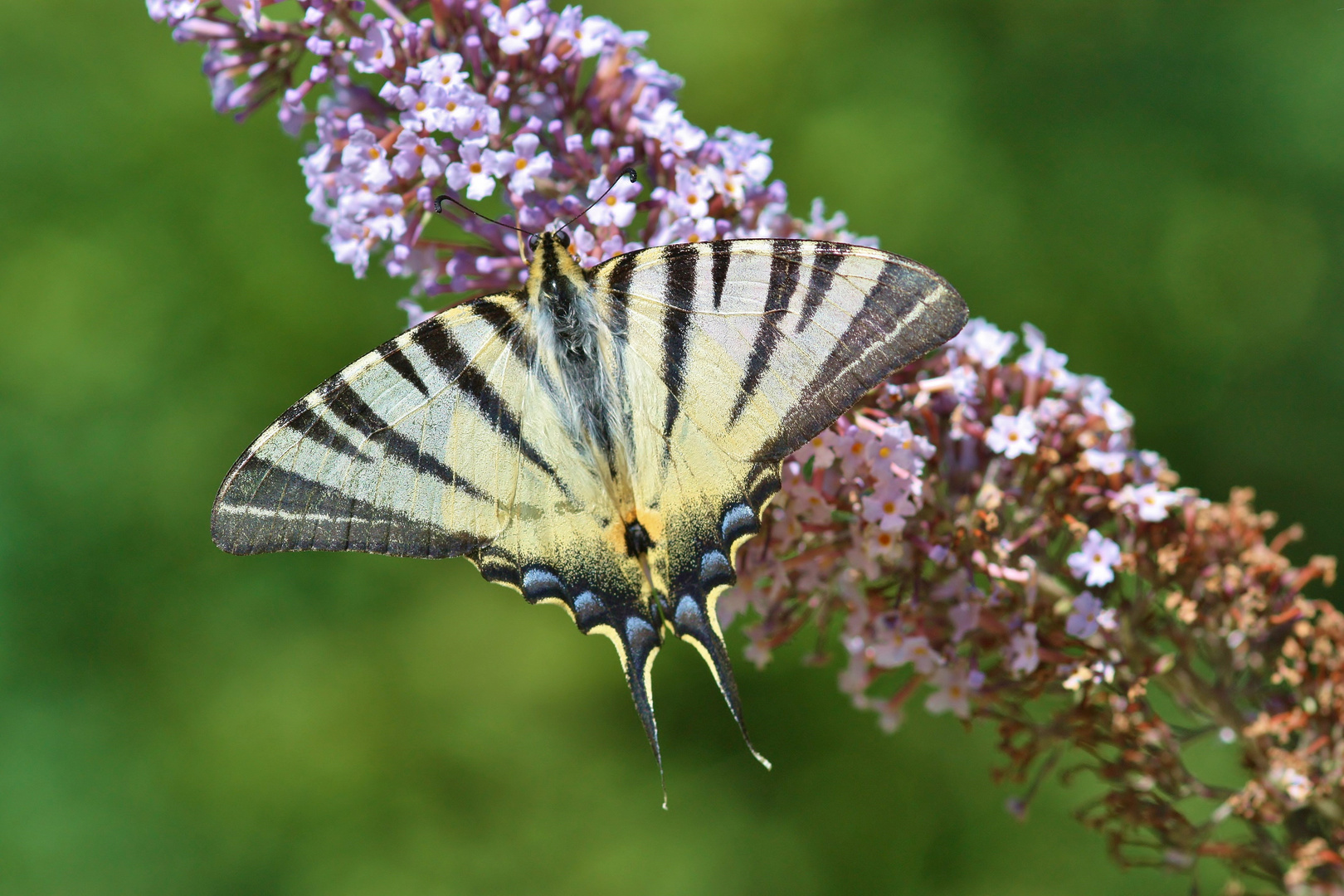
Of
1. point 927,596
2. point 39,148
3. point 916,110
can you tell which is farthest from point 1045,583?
point 39,148

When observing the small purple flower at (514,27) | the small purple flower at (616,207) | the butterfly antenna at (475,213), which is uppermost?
the small purple flower at (514,27)

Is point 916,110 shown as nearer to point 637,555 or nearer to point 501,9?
point 501,9

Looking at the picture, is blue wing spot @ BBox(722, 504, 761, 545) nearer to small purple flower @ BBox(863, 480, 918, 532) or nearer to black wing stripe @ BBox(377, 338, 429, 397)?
small purple flower @ BBox(863, 480, 918, 532)

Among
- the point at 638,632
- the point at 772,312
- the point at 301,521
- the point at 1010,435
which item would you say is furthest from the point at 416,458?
the point at 1010,435

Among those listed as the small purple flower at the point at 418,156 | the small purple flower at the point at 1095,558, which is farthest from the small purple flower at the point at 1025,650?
the small purple flower at the point at 418,156

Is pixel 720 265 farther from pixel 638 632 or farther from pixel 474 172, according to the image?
pixel 638 632

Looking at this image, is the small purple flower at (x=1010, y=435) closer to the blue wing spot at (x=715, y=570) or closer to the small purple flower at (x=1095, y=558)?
→ the small purple flower at (x=1095, y=558)
